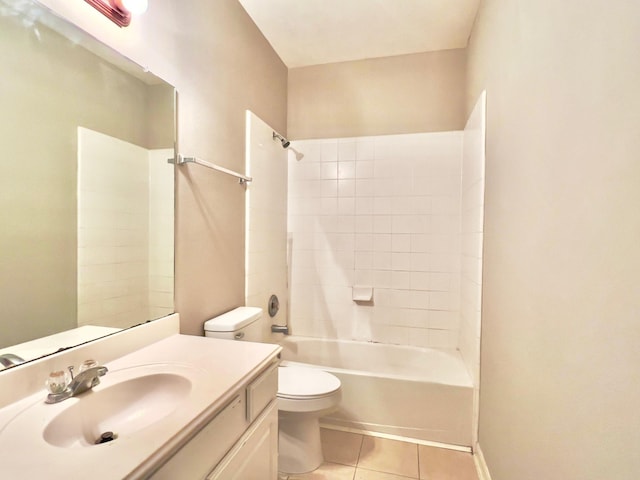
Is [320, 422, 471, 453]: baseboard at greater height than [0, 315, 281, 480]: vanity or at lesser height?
lesser

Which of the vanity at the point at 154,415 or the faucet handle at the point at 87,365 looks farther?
the faucet handle at the point at 87,365

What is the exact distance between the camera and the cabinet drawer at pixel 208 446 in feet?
2.24

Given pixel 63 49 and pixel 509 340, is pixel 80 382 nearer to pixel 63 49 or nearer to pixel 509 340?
pixel 63 49

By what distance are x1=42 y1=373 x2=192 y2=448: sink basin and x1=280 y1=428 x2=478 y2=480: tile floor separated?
3.51 feet

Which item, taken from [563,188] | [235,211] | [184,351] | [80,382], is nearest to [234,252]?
[235,211]

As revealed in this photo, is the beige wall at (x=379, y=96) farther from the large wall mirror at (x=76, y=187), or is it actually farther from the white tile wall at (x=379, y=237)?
the large wall mirror at (x=76, y=187)

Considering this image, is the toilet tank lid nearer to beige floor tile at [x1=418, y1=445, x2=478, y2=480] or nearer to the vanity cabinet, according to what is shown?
the vanity cabinet

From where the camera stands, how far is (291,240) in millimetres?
2758

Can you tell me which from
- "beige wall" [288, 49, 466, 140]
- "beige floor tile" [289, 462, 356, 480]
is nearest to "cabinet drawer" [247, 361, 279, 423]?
"beige floor tile" [289, 462, 356, 480]

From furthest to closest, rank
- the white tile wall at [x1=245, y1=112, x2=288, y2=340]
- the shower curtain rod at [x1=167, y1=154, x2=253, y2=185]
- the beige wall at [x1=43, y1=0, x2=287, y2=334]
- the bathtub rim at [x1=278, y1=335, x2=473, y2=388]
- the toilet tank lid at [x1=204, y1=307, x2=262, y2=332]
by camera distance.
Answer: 1. the white tile wall at [x1=245, y1=112, x2=288, y2=340]
2. the bathtub rim at [x1=278, y1=335, x2=473, y2=388]
3. the toilet tank lid at [x1=204, y1=307, x2=262, y2=332]
4. the shower curtain rod at [x1=167, y1=154, x2=253, y2=185]
5. the beige wall at [x1=43, y1=0, x2=287, y2=334]

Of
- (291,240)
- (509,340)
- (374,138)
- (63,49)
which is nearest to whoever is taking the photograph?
(63,49)

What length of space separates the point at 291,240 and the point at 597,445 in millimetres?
2309

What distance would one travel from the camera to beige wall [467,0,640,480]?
591 millimetres

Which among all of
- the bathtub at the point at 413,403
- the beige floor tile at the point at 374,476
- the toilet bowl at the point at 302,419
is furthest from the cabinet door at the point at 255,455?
the bathtub at the point at 413,403
